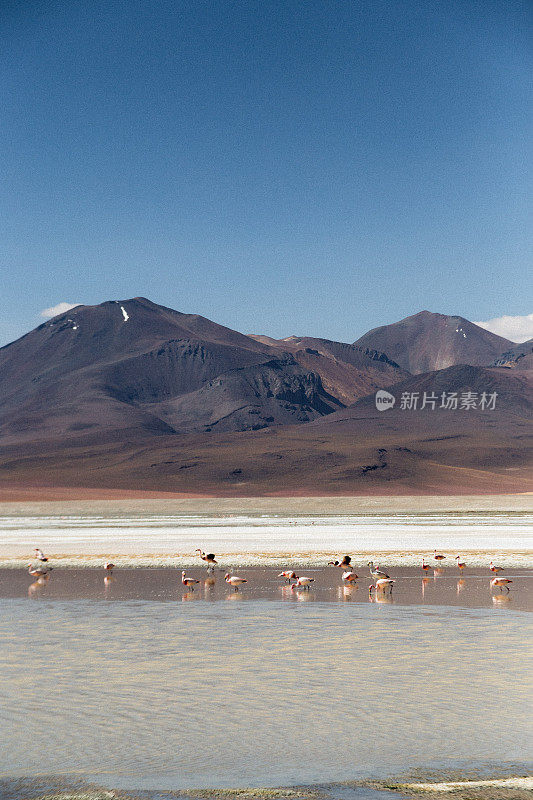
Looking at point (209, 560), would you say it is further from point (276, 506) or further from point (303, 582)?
point (276, 506)

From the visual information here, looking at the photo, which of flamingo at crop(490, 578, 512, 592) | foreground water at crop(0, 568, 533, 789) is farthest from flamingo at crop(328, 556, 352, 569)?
foreground water at crop(0, 568, 533, 789)

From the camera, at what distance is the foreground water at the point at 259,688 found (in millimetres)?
8625

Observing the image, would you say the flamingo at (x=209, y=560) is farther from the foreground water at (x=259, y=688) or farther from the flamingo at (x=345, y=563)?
the foreground water at (x=259, y=688)

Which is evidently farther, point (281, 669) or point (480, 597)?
point (480, 597)

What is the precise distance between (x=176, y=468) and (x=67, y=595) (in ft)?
398

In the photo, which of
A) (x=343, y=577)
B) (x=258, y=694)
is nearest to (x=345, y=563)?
(x=343, y=577)

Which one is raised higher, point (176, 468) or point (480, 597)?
point (176, 468)

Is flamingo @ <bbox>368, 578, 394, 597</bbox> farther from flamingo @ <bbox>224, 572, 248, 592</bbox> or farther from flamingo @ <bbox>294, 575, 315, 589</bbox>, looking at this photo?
flamingo @ <bbox>224, 572, 248, 592</bbox>

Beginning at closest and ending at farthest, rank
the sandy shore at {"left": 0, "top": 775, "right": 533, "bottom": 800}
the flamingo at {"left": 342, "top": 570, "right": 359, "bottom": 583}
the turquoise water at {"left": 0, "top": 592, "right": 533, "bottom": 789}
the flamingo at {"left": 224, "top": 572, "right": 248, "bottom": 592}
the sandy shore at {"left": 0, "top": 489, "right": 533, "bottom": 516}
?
1. the sandy shore at {"left": 0, "top": 775, "right": 533, "bottom": 800}
2. the turquoise water at {"left": 0, "top": 592, "right": 533, "bottom": 789}
3. the flamingo at {"left": 224, "top": 572, "right": 248, "bottom": 592}
4. the flamingo at {"left": 342, "top": 570, "right": 359, "bottom": 583}
5. the sandy shore at {"left": 0, "top": 489, "right": 533, "bottom": 516}

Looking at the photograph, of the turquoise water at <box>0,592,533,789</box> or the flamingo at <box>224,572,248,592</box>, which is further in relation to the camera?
the flamingo at <box>224,572,248,592</box>

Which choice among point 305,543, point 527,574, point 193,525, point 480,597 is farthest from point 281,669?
point 193,525

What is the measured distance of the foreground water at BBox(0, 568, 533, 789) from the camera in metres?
8.62

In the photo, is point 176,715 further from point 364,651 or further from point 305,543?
point 305,543

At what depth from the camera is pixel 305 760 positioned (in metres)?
8.60
